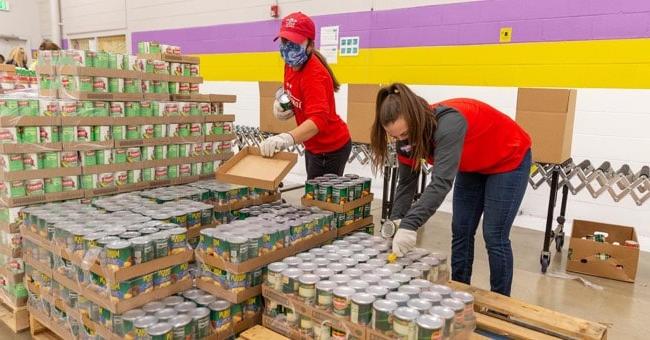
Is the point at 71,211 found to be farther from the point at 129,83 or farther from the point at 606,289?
the point at 606,289

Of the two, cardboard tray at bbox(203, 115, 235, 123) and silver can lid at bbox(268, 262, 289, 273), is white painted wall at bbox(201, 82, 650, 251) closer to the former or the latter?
cardboard tray at bbox(203, 115, 235, 123)

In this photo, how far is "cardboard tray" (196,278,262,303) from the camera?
185 centimetres

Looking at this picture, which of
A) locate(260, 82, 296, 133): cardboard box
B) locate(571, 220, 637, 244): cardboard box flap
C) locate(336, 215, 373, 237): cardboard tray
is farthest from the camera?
locate(260, 82, 296, 133): cardboard box

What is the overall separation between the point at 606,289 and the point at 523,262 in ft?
2.01

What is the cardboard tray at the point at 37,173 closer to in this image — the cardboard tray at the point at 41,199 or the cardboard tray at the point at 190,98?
the cardboard tray at the point at 41,199

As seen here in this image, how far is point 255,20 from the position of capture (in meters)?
6.61

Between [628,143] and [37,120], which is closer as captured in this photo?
[37,120]

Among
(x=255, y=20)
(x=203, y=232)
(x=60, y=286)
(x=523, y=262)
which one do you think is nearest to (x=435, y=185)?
(x=203, y=232)

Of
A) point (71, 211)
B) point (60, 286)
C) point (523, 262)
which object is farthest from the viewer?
point (523, 262)

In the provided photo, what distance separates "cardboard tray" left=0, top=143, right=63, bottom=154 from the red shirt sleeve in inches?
54.7

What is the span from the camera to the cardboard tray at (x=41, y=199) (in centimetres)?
242

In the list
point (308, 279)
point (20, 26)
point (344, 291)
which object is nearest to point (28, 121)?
point (308, 279)

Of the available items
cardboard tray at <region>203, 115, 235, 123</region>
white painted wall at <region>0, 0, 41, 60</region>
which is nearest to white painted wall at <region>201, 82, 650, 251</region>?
cardboard tray at <region>203, 115, 235, 123</region>

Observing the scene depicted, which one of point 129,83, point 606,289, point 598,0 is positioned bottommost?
point 606,289
